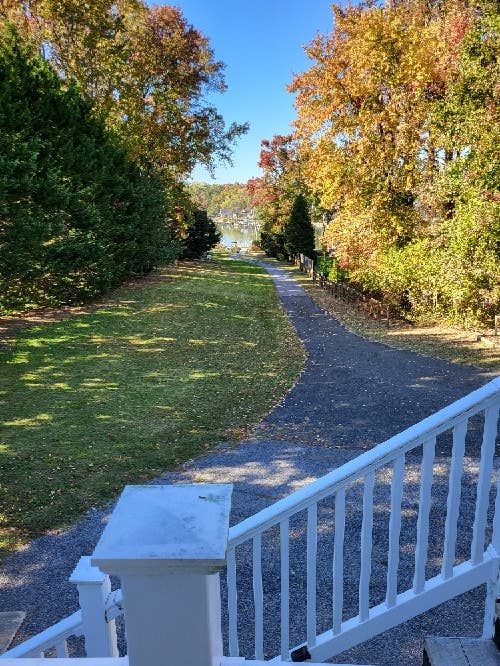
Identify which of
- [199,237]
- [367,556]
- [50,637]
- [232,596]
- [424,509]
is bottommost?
[50,637]

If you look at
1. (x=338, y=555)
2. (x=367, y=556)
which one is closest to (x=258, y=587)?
(x=338, y=555)

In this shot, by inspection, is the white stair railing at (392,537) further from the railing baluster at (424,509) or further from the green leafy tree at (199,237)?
the green leafy tree at (199,237)

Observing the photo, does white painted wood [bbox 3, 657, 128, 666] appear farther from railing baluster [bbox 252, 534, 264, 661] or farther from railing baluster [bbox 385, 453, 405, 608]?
railing baluster [bbox 385, 453, 405, 608]

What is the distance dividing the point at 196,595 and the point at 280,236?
145 feet

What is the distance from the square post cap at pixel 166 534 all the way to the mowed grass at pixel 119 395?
14.3ft

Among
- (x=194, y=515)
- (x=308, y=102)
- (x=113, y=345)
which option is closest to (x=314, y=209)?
(x=308, y=102)

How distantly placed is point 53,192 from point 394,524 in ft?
47.4

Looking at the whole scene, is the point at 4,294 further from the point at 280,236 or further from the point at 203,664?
the point at 280,236

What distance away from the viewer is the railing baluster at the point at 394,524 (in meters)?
2.06

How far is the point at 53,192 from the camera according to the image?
1376 centimetres

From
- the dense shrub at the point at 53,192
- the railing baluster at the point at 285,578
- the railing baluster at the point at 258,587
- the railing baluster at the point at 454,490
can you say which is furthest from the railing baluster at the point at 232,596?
the dense shrub at the point at 53,192

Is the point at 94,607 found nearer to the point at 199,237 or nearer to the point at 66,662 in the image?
the point at 66,662

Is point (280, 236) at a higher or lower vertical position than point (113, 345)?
higher

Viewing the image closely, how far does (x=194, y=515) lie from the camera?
111cm
